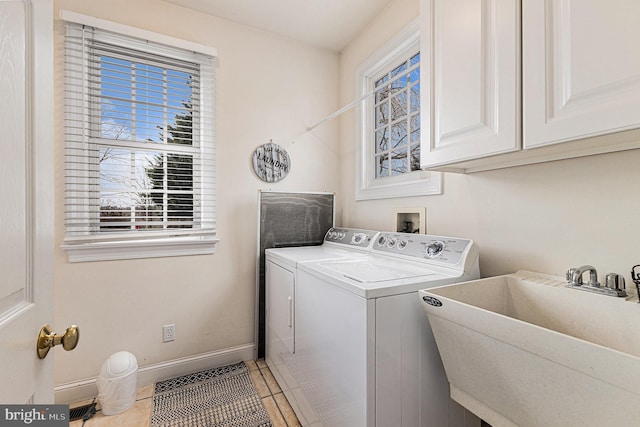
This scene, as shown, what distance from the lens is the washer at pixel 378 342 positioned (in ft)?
3.59

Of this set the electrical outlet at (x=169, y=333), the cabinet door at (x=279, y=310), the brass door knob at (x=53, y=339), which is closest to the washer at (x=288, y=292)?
the cabinet door at (x=279, y=310)

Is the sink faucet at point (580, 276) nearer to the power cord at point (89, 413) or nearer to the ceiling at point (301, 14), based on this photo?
the ceiling at point (301, 14)

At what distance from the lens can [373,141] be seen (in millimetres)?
2471

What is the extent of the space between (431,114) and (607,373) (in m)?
1.12

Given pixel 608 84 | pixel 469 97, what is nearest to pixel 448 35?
pixel 469 97

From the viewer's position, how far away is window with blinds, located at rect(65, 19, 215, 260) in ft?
6.08

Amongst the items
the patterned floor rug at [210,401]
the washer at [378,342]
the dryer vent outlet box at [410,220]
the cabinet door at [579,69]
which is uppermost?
the cabinet door at [579,69]

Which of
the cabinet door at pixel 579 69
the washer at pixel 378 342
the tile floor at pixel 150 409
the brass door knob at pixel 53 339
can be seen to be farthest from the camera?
the tile floor at pixel 150 409

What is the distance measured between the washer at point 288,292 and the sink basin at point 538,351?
2.81 ft

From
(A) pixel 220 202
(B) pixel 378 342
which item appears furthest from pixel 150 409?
(B) pixel 378 342

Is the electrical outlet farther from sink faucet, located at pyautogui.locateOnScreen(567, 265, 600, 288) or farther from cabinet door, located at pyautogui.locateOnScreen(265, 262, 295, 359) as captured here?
sink faucet, located at pyautogui.locateOnScreen(567, 265, 600, 288)

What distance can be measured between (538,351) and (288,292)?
1.33 metres

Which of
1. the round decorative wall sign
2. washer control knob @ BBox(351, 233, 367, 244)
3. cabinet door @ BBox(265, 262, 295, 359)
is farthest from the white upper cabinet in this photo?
the round decorative wall sign

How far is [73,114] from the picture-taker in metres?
1.84
